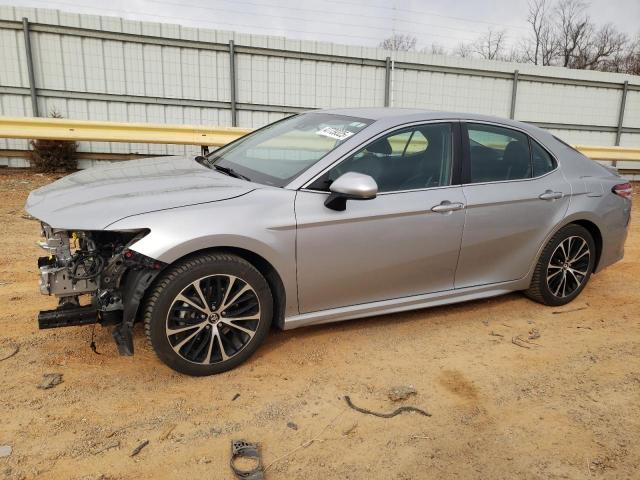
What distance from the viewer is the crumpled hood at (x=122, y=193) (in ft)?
9.53

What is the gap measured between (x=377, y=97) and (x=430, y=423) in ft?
35.2

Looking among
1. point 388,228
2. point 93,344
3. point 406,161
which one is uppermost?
point 406,161

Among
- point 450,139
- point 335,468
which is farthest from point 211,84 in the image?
point 335,468

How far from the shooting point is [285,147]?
13.1 feet

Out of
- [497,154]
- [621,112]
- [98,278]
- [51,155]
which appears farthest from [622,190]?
[621,112]

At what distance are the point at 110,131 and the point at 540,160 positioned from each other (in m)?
7.64

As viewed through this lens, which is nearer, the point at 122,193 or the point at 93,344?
the point at 122,193

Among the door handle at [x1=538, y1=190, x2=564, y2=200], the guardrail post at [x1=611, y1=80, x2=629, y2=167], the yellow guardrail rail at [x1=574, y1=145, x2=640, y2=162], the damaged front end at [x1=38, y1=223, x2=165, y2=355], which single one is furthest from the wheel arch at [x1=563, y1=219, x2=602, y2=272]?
the guardrail post at [x1=611, y1=80, x2=629, y2=167]

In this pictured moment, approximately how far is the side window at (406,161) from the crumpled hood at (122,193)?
70 cm

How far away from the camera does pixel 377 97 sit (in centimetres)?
1264

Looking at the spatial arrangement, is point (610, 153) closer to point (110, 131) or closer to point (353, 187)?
point (110, 131)

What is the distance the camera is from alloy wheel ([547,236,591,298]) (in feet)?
14.8

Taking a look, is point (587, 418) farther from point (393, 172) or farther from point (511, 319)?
point (393, 172)

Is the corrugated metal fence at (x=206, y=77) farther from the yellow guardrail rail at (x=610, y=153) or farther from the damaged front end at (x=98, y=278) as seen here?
the damaged front end at (x=98, y=278)
